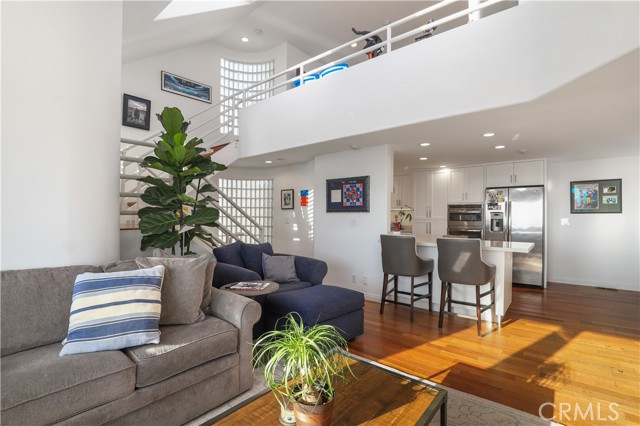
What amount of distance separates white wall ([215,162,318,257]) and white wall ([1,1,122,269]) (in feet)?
12.9

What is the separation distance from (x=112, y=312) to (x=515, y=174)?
246 inches

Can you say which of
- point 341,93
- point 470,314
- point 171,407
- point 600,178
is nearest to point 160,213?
point 171,407

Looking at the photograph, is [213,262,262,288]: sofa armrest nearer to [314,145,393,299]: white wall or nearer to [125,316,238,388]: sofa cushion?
[125,316,238,388]: sofa cushion

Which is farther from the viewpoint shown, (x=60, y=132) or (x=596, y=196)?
(x=596, y=196)

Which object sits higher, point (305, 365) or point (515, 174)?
point (515, 174)

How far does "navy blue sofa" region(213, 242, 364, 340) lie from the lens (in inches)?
111

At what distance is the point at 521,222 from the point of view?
18.7ft

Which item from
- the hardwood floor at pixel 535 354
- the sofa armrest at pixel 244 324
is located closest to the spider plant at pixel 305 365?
the sofa armrest at pixel 244 324

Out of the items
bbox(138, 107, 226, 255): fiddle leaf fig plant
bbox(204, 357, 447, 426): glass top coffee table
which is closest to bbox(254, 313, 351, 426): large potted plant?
bbox(204, 357, 447, 426): glass top coffee table

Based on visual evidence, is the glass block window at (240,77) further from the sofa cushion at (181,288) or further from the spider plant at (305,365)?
the spider plant at (305,365)

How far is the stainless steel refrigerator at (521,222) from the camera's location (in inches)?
218

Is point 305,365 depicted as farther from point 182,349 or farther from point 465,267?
point 465,267

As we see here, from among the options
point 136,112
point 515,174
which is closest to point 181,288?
point 136,112

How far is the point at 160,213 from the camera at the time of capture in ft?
10.2
